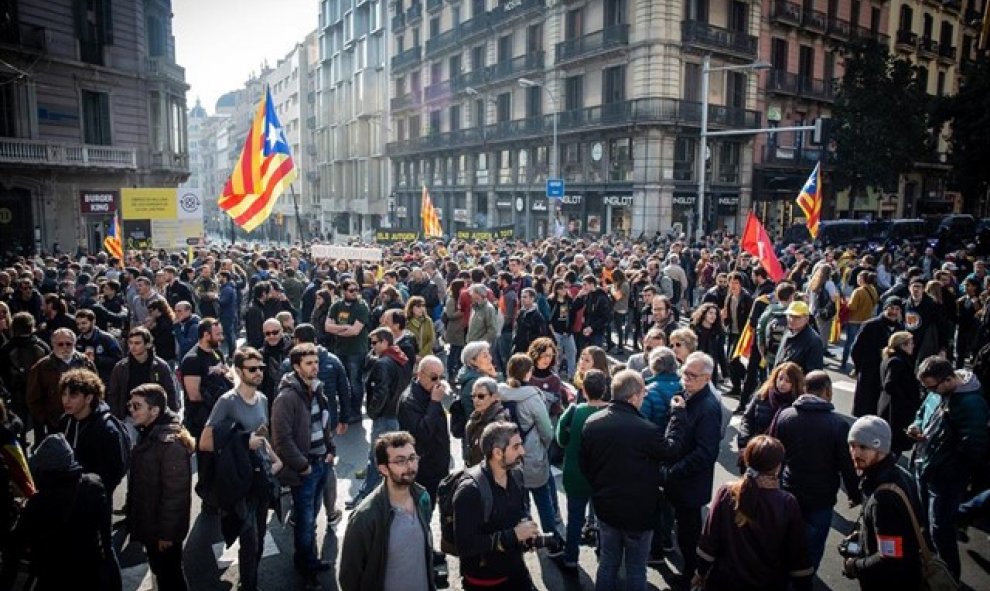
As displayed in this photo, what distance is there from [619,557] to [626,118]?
1120 inches

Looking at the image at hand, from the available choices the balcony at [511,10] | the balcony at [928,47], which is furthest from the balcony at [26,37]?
the balcony at [928,47]

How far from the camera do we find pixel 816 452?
4.38 m

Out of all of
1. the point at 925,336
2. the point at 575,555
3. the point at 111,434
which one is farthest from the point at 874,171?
the point at 111,434

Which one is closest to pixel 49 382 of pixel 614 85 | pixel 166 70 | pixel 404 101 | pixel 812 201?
pixel 812 201

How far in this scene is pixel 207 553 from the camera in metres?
5.39

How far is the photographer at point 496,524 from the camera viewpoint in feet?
11.2

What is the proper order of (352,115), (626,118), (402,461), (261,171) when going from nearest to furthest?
(402,461), (261,171), (626,118), (352,115)

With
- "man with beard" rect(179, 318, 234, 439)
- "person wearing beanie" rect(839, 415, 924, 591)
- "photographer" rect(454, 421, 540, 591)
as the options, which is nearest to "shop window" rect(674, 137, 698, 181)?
"man with beard" rect(179, 318, 234, 439)

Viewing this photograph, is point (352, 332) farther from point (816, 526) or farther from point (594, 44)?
point (594, 44)

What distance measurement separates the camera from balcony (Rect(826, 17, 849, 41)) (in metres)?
36.7

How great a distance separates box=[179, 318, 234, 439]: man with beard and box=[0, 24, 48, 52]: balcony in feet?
87.5

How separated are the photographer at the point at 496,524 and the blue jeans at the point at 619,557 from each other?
830 millimetres

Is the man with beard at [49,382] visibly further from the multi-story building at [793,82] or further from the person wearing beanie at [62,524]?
the multi-story building at [793,82]

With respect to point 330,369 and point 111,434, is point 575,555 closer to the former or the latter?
point 330,369
